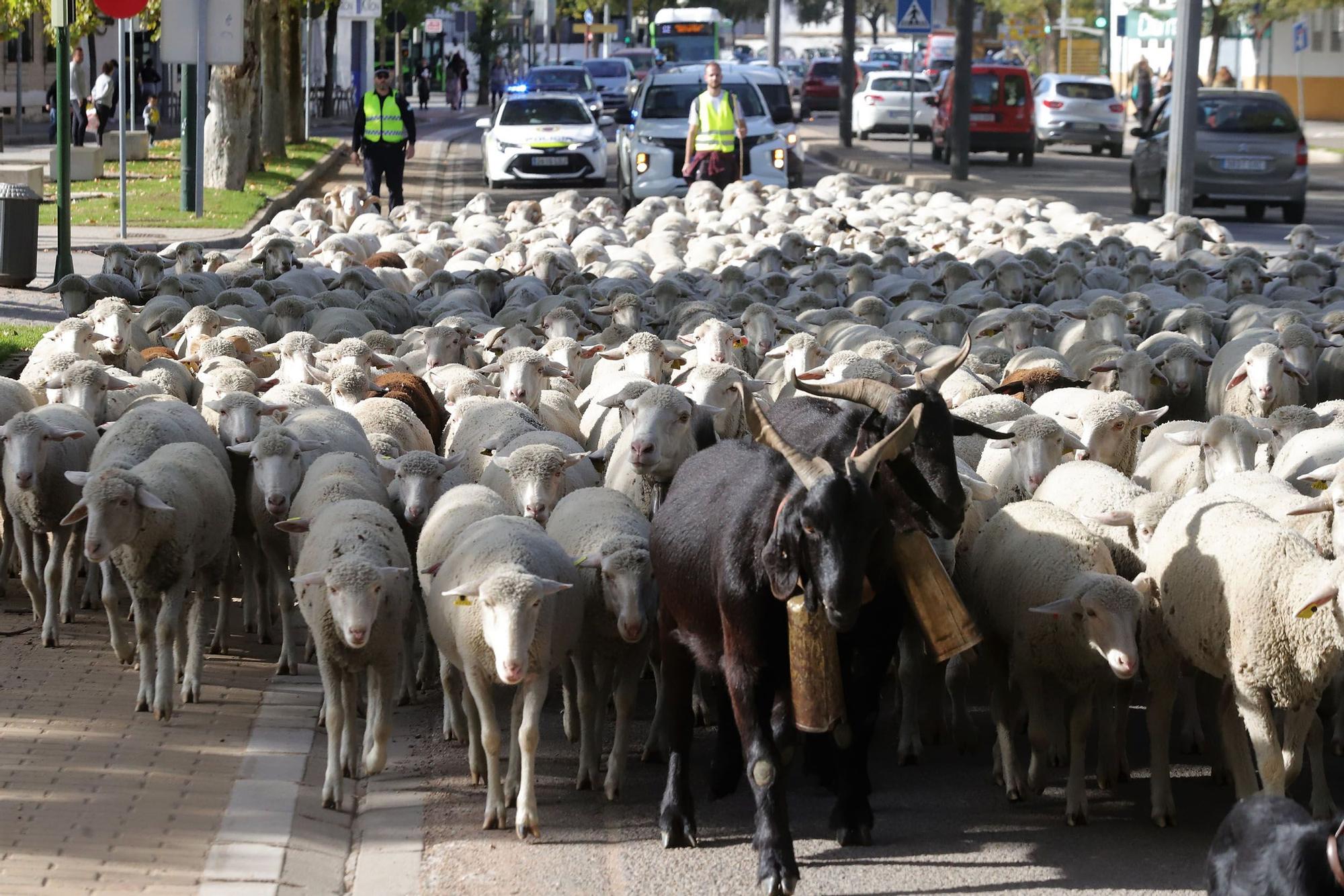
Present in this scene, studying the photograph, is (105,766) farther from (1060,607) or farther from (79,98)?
(79,98)

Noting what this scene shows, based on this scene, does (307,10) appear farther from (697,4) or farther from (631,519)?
(697,4)

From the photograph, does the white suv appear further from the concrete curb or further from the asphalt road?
the asphalt road

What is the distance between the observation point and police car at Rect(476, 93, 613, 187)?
104ft

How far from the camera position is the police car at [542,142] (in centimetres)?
3155

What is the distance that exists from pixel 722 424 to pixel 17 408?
Result: 12.0ft

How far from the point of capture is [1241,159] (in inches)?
1049

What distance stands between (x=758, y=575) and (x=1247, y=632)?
1.73 metres

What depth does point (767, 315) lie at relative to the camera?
12.4 meters

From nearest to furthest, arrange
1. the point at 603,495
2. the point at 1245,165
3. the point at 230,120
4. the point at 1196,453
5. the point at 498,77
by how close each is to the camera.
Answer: the point at 603,495 → the point at 1196,453 → the point at 1245,165 → the point at 230,120 → the point at 498,77

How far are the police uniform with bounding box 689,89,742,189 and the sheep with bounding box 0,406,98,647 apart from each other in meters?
15.1

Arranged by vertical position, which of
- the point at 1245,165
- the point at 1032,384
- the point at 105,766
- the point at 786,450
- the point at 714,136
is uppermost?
the point at 714,136

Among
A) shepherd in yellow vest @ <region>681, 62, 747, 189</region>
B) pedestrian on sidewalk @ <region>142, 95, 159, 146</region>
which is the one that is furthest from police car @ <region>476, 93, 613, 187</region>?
pedestrian on sidewalk @ <region>142, 95, 159, 146</region>

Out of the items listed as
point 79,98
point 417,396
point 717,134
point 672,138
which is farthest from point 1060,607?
point 79,98

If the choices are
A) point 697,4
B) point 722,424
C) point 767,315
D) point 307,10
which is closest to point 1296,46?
point 307,10
